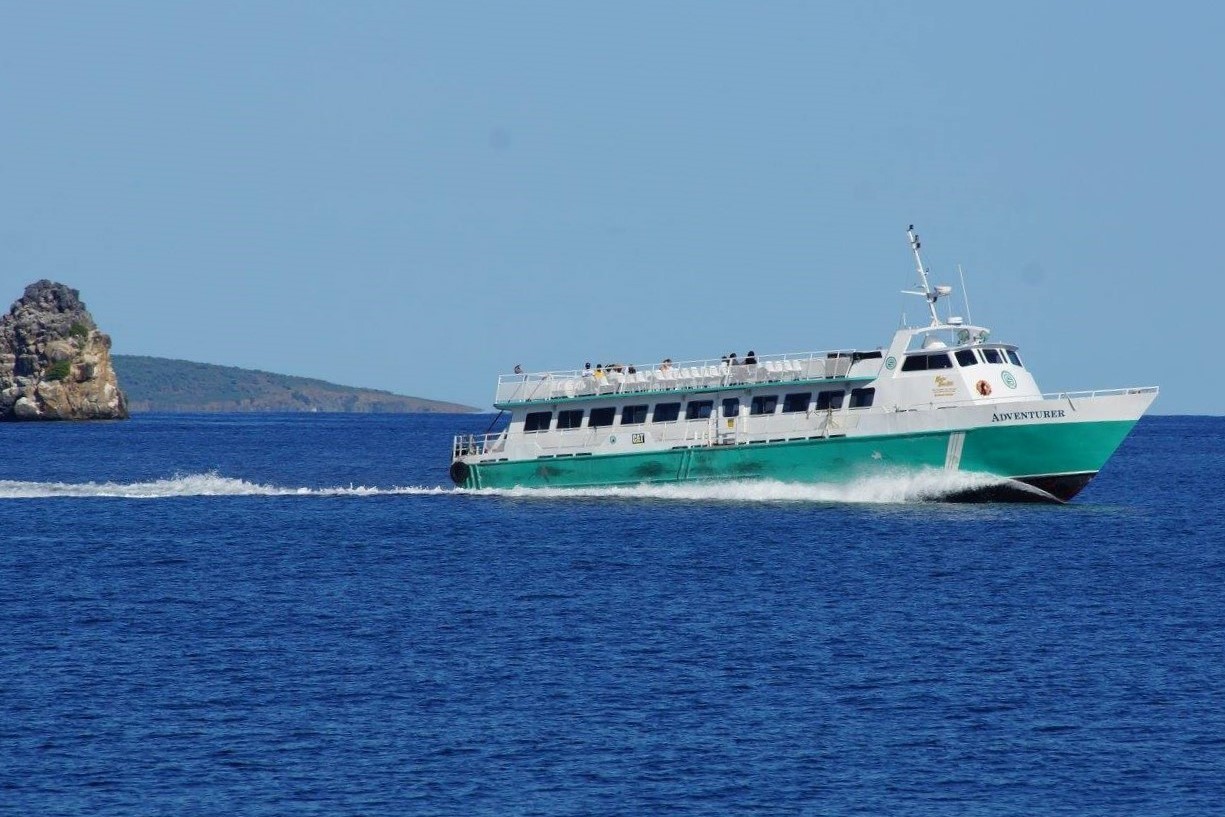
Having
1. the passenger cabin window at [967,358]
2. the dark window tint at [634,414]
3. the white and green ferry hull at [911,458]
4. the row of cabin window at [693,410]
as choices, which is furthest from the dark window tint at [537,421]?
the passenger cabin window at [967,358]

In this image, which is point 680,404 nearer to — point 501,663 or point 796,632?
point 796,632

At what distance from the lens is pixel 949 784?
80.5 ft

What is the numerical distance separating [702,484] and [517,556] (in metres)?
10.8

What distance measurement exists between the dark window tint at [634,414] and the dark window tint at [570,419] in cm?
167

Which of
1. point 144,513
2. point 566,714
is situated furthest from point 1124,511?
point 566,714

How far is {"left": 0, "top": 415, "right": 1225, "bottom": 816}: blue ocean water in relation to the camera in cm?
2453

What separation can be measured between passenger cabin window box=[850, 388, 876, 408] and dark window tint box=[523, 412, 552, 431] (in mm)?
10995

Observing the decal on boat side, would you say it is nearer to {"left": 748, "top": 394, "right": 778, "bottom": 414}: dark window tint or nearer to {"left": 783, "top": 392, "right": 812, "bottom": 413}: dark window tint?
{"left": 783, "top": 392, "right": 812, "bottom": 413}: dark window tint

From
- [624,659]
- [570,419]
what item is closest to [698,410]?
[570,419]

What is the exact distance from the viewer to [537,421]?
197 ft

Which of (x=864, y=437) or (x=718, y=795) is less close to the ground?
(x=864, y=437)

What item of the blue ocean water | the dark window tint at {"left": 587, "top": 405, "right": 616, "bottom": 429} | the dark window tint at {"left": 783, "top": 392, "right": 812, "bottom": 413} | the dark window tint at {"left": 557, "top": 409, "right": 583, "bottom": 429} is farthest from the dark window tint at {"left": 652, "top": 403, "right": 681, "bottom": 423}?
the dark window tint at {"left": 783, "top": 392, "right": 812, "bottom": 413}

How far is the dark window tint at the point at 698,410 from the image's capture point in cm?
5719

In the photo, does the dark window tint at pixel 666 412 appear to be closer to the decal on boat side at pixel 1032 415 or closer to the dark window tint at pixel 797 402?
the dark window tint at pixel 797 402
